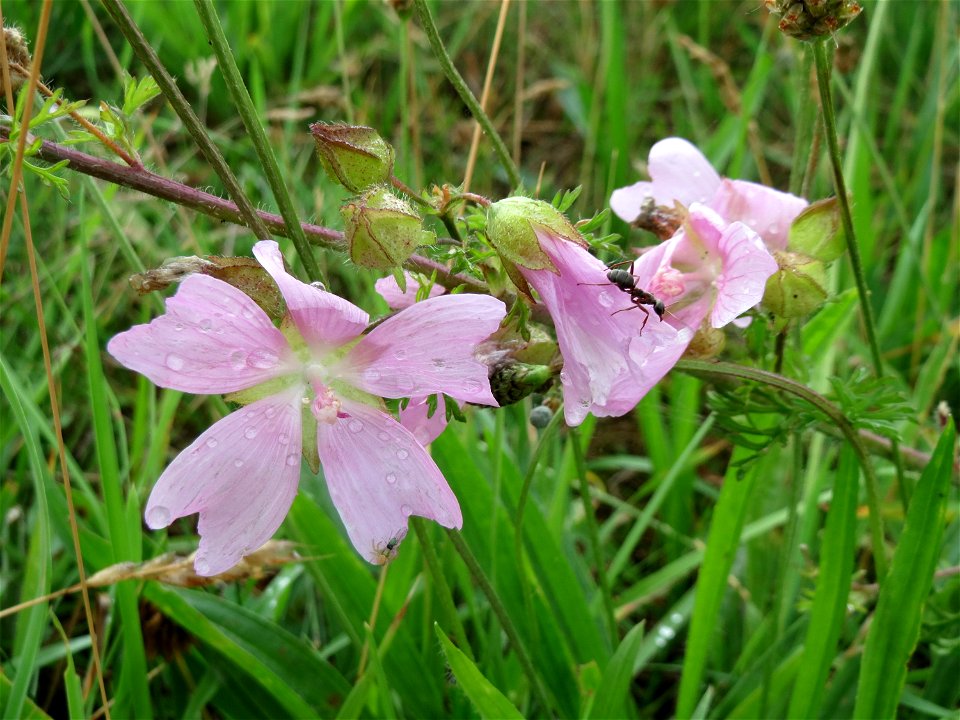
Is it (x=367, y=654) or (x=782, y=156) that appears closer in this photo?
(x=367, y=654)

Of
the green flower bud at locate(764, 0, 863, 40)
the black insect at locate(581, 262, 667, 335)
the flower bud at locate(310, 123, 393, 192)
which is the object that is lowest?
the black insect at locate(581, 262, 667, 335)

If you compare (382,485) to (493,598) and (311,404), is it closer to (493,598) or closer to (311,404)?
(311,404)

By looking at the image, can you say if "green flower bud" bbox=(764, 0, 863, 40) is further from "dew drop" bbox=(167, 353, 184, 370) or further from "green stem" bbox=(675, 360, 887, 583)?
"dew drop" bbox=(167, 353, 184, 370)

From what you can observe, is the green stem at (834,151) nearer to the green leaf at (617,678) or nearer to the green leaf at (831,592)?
the green leaf at (831,592)

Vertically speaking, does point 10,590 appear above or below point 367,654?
below

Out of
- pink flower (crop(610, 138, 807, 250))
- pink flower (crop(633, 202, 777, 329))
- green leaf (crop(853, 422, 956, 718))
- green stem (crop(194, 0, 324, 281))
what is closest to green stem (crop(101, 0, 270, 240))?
green stem (crop(194, 0, 324, 281))

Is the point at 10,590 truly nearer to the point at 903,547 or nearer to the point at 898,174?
the point at 903,547

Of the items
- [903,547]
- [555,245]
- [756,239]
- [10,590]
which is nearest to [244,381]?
[555,245]

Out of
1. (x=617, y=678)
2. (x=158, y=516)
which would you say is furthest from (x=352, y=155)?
(x=617, y=678)
